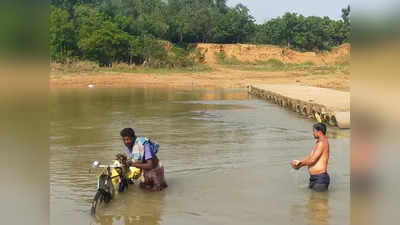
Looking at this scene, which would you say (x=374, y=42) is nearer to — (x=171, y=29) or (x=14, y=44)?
(x=14, y=44)

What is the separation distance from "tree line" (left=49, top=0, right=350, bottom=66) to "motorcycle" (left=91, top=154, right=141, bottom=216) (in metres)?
41.7

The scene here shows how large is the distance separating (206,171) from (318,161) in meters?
2.62

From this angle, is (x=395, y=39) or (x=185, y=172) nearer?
(x=395, y=39)

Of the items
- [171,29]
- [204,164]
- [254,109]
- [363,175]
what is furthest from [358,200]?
[171,29]

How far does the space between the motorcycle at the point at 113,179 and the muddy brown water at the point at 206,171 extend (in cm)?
12

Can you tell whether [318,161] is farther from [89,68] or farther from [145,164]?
[89,68]

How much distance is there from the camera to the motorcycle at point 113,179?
639 centimetres

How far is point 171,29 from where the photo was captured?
220ft

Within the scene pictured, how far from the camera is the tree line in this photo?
51094 mm

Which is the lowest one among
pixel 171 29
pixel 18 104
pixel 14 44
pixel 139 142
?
pixel 139 142

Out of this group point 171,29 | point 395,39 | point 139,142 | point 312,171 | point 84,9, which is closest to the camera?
point 395,39

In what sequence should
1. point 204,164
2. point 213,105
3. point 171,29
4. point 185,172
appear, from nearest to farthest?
point 185,172 < point 204,164 < point 213,105 < point 171,29

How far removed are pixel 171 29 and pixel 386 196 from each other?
65536 millimetres

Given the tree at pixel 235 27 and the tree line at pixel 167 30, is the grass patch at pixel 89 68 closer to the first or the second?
the tree line at pixel 167 30
